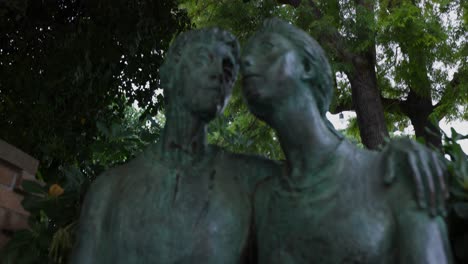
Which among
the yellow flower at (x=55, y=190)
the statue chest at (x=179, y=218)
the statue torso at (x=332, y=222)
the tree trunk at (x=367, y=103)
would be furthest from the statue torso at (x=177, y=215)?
the tree trunk at (x=367, y=103)

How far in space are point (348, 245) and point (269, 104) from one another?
340 mm

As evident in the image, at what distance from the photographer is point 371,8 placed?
7539 mm

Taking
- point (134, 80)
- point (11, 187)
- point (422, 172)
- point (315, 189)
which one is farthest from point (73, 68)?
point (422, 172)

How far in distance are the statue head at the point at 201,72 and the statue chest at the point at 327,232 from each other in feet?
1.03

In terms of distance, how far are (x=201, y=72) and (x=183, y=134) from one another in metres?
0.16

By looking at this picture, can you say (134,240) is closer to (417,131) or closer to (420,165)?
(420,165)

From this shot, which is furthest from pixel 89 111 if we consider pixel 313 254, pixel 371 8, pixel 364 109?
pixel 371 8

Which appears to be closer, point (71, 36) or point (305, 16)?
point (71, 36)

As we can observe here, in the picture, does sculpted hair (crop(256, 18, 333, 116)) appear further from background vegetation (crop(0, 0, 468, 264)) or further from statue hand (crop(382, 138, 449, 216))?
background vegetation (crop(0, 0, 468, 264))

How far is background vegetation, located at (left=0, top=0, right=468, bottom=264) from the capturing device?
1909mm

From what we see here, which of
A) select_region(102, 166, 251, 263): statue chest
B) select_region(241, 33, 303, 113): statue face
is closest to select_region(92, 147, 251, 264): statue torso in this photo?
select_region(102, 166, 251, 263): statue chest

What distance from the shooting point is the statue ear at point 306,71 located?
124 cm

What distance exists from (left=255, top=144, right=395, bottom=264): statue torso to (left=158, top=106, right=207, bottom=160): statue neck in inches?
10.0

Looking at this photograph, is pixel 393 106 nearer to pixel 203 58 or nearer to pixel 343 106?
pixel 343 106
